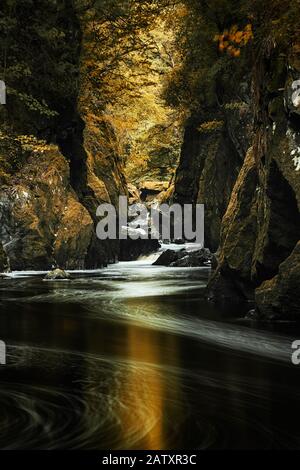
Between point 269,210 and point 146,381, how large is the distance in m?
4.71

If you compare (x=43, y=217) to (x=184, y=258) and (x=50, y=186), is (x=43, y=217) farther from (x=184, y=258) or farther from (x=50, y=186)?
(x=184, y=258)

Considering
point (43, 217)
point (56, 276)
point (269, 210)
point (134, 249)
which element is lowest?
point (56, 276)

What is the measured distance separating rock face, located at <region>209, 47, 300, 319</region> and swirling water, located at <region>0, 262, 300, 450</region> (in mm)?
692

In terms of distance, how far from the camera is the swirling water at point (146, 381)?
2980mm

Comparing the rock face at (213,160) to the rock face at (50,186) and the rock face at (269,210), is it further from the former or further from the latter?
the rock face at (269,210)

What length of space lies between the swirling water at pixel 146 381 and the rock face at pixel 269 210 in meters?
0.69

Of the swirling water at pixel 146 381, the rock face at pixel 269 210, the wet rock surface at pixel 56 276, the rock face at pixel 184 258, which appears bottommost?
the swirling water at pixel 146 381

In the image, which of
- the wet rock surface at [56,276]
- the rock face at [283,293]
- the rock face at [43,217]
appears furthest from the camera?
the rock face at [43,217]

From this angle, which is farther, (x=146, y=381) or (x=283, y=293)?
(x=283, y=293)

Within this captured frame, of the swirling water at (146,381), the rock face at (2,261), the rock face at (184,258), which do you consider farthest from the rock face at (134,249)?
the swirling water at (146,381)

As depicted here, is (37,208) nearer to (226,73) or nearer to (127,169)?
(226,73)

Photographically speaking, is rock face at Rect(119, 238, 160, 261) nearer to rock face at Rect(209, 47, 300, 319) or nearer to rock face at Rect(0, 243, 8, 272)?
rock face at Rect(0, 243, 8, 272)

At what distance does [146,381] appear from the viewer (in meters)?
4.27

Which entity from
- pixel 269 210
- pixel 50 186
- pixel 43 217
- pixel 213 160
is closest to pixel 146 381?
pixel 269 210
